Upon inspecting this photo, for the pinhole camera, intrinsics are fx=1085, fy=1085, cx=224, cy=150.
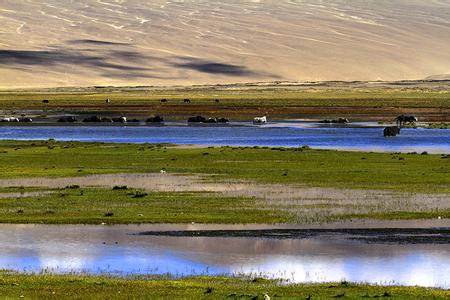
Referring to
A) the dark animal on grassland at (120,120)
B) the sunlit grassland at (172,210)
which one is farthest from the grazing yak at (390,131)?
the sunlit grassland at (172,210)

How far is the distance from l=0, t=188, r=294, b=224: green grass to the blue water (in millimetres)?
22458

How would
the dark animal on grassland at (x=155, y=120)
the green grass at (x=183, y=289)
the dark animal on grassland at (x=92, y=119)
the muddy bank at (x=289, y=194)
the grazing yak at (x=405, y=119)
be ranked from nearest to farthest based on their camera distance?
the green grass at (x=183, y=289), the muddy bank at (x=289, y=194), the grazing yak at (x=405, y=119), the dark animal on grassland at (x=155, y=120), the dark animal on grassland at (x=92, y=119)

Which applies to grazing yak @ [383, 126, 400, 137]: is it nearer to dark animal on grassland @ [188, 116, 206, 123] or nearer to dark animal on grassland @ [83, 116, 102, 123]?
dark animal on grassland @ [188, 116, 206, 123]

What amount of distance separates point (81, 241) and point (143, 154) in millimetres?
25144

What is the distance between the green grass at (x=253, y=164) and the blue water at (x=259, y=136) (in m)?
6.10

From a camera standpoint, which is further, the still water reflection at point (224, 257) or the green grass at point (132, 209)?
the green grass at point (132, 209)

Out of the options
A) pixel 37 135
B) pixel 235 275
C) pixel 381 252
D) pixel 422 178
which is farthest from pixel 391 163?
pixel 37 135

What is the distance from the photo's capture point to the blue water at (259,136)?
58.7 m

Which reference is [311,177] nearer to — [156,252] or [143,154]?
[143,154]

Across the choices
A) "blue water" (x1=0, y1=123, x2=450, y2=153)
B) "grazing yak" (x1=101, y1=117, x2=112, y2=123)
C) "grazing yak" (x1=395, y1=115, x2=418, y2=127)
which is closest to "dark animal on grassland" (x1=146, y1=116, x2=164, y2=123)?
"grazing yak" (x1=101, y1=117, x2=112, y2=123)

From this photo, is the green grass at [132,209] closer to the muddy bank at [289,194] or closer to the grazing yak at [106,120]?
the muddy bank at [289,194]

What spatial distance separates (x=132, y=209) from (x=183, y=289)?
11.6 meters

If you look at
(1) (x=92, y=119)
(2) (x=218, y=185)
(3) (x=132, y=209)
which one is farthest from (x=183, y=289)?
(1) (x=92, y=119)

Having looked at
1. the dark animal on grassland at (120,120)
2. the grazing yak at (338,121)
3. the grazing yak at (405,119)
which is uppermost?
the grazing yak at (405,119)
